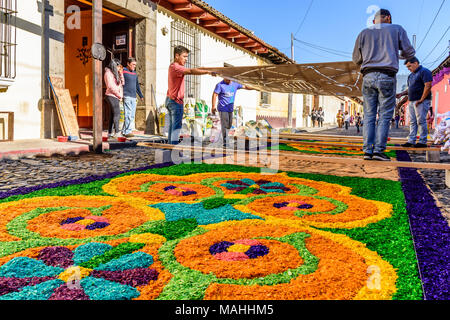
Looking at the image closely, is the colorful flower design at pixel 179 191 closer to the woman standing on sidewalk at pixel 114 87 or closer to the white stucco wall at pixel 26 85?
the woman standing on sidewalk at pixel 114 87

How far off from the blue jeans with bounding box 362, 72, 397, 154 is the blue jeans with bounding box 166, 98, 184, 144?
8.48ft

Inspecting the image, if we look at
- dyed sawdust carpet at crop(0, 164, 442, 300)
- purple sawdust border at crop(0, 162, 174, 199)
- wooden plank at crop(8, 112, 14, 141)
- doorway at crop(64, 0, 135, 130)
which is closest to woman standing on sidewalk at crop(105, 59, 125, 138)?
wooden plank at crop(8, 112, 14, 141)

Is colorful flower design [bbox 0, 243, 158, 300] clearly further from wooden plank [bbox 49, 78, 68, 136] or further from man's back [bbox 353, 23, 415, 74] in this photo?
wooden plank [bbox 49, 78, 68, 136]

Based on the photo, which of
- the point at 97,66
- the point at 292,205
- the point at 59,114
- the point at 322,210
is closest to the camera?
the point at 322,210

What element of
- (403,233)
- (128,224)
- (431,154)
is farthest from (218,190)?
(431,154)

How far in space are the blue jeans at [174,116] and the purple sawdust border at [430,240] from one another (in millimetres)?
3166

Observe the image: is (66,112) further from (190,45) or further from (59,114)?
(190,45)

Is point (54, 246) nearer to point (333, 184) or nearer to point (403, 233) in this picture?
point (403, 233)

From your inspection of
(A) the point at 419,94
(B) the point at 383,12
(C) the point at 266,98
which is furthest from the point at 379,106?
(C) the point at 266,98

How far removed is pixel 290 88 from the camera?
24.9 ft

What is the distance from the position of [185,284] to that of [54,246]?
773mm

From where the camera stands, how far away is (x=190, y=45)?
38.3 ft

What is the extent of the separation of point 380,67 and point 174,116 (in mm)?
2844

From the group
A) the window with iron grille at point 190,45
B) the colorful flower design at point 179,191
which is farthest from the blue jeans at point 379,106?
the window with iron grille at point 190,45
